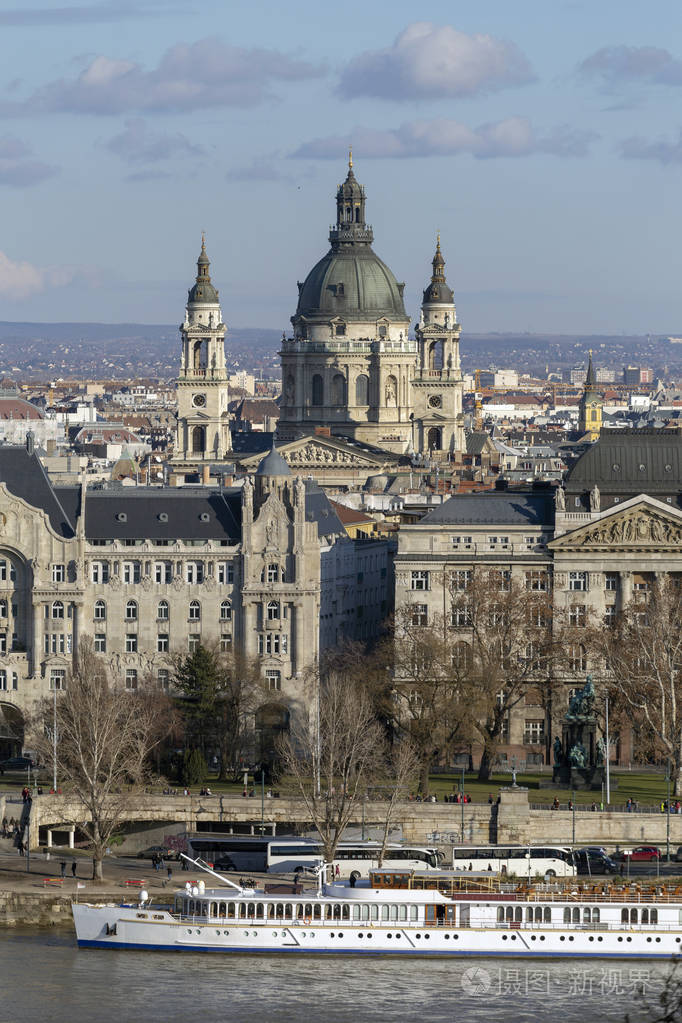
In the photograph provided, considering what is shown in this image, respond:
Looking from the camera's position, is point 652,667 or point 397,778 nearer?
point 397,778

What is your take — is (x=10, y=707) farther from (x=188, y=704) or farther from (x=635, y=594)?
(x=635, y=594)

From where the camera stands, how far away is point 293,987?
13062cm

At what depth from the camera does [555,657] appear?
17812cm

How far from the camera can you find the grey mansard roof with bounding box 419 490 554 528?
18538 centimetres

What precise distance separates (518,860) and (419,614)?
38.4 meters

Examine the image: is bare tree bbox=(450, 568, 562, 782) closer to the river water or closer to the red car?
the red car

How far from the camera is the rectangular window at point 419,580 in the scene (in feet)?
607

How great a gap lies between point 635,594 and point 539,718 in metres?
9.02

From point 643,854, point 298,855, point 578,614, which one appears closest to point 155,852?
point 298,855

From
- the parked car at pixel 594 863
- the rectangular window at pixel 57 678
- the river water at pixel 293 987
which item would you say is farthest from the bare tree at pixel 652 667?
the river water at pixel 293 987

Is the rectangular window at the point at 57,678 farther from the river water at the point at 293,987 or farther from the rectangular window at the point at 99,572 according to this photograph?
the river water at the point at 293,987

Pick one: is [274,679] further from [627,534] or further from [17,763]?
[627,534]

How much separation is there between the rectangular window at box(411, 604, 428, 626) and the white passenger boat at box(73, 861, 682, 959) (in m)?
44.7

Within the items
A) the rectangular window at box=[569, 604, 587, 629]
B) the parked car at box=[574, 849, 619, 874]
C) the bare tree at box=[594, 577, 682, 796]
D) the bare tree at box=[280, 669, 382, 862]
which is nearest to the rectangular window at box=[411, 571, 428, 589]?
the rectangular window at box=[569, 604, 587, 629]
